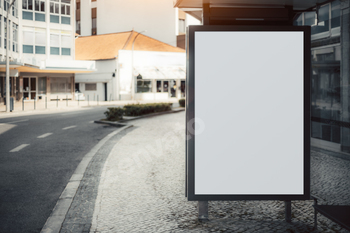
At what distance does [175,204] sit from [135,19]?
52462 millimetres

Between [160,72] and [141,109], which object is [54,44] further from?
[141,109]

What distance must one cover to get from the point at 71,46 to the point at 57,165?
1468 inches

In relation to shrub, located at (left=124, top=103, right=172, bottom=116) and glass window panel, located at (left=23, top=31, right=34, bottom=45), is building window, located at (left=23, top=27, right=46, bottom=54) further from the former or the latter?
shrub, located at (left=124, top=103, right=172, bottom=116)

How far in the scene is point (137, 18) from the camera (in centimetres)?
5541

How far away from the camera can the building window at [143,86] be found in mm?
49031

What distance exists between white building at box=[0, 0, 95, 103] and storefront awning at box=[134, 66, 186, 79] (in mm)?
6614

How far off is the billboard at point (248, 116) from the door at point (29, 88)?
3892 cm

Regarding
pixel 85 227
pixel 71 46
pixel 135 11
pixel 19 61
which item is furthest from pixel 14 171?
pixel 135 11

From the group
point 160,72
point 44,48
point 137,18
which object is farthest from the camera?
point 137,18

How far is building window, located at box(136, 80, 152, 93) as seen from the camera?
4903cm

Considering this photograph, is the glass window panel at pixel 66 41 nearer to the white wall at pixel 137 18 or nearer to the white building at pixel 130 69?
the white building at pixel 130 69

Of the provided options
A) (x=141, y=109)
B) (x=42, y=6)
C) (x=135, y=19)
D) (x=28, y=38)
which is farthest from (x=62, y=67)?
(x=141, y=109)

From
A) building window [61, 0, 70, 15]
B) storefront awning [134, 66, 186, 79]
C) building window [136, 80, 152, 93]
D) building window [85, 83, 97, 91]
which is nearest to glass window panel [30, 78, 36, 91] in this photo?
building window [61, 0, 70, 15]

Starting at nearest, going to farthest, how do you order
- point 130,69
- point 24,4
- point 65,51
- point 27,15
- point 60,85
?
point 24,4, point 27,15, point 65,51, point 60,85, point 130,69
